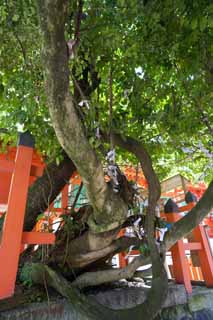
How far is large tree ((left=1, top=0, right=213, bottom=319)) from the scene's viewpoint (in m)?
1.47

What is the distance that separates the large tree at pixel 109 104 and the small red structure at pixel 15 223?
0.98ft

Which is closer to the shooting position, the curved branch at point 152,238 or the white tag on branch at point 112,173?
the curved branch at point 152,238

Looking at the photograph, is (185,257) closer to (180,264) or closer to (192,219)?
(180,264)

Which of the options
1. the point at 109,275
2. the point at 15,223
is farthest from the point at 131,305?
the point at 15,223

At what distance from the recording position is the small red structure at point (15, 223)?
1459mm

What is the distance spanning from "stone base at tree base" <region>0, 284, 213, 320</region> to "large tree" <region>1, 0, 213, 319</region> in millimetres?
136

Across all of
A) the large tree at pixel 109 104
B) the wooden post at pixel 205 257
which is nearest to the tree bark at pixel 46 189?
the large tree at pixel 109 104

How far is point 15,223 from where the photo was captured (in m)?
1.55

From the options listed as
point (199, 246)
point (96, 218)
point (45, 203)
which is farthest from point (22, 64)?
point (199, 246)

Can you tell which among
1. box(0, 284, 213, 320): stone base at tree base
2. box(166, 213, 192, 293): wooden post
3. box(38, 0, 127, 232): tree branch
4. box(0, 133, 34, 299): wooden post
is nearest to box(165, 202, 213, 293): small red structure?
box(166, 213, 192, 293): wooden post

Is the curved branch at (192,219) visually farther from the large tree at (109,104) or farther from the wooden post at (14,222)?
the wooden post at (14,222)

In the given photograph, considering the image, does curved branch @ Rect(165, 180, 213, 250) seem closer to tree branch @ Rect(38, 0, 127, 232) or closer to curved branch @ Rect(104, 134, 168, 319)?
curved branch @ Rect(104, 134, 168, 319)

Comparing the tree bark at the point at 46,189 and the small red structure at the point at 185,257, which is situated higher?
the tree bark at the point at 46,189

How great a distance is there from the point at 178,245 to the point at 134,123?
1.54m
